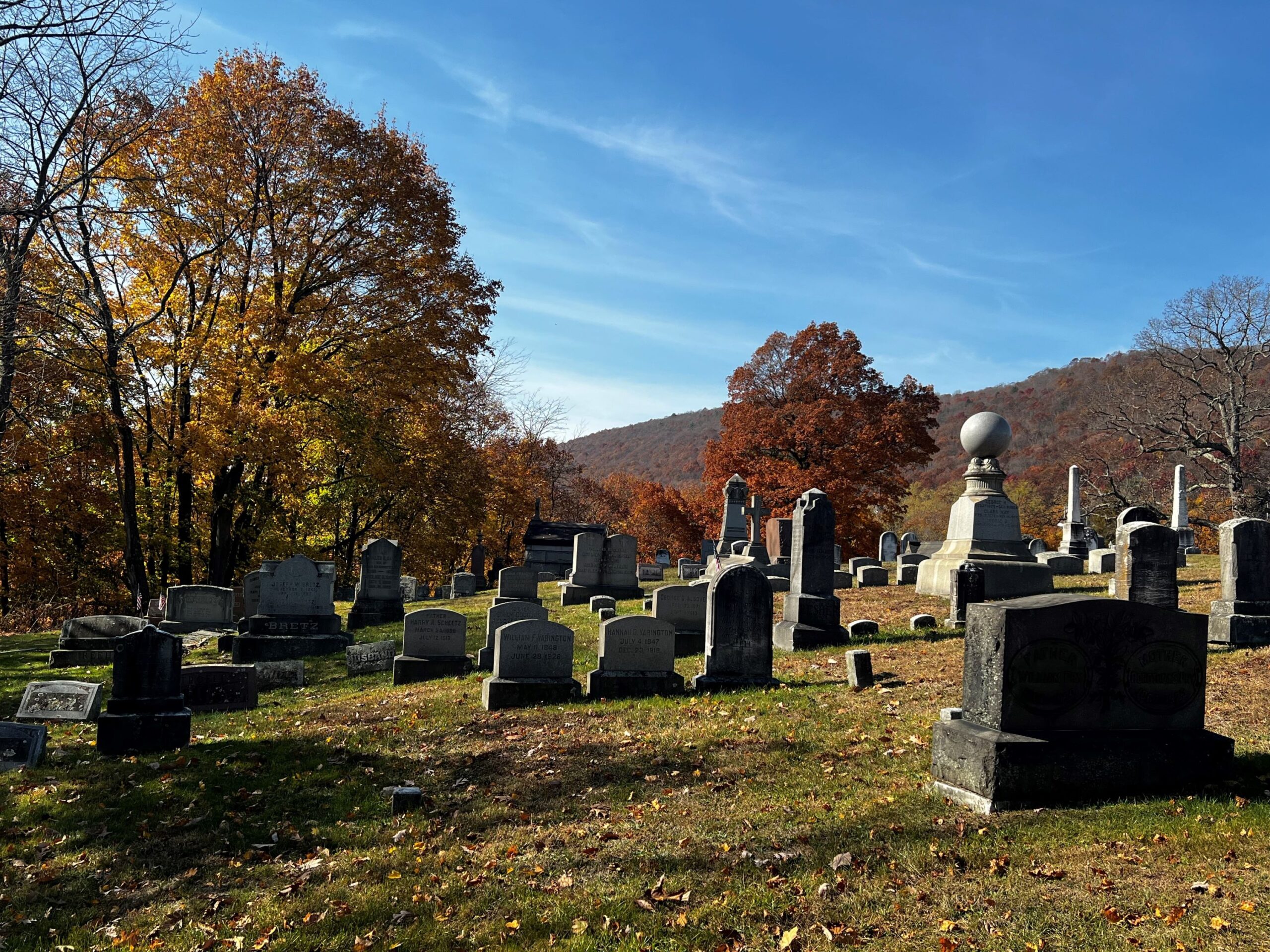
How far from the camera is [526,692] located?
930 centimetres

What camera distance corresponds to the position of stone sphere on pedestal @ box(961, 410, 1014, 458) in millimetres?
16062

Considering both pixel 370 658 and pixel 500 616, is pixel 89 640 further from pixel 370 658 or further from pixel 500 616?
pixel 500 616

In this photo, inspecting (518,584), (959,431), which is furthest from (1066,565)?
(959,431)

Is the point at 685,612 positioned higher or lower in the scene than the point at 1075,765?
higher

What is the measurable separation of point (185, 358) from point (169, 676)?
1086 centimetres

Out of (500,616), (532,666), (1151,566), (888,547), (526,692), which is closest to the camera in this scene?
(526,692)

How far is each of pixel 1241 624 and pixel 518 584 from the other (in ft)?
47.0

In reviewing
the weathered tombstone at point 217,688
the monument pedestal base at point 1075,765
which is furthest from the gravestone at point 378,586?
the monument pedestal base at point 1075,765

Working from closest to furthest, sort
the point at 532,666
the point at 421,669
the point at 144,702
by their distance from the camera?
the point at 144,702 → the point at 532,666 → the point at 421,669

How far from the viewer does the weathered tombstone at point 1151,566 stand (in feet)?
35.4

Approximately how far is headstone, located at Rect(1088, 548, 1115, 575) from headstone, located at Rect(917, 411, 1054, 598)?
5194 mm

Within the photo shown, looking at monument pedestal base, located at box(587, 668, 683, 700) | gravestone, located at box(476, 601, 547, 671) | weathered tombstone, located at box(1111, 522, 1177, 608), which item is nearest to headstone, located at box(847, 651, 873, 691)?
monument pedestal base, located at box(587, 668, 683, 700)

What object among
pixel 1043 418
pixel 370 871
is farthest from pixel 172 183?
pixel 1043 418

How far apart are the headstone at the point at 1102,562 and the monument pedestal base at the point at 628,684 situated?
15.2 meters
